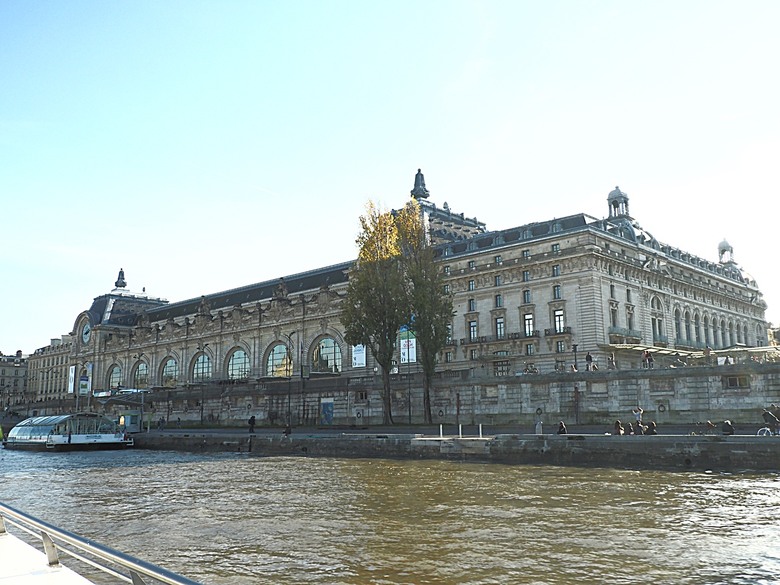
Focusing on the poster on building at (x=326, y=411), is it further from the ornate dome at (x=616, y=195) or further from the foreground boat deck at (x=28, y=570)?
the foreground boat deck at (x=28, y=570)

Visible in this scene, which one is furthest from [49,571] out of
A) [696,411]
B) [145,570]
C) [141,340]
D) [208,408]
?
[141,340]

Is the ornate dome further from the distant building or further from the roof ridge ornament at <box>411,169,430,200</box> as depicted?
the distant building

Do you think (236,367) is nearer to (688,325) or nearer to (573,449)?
(688,325)

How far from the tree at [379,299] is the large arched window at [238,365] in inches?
1950

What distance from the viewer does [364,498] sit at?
23.3 m

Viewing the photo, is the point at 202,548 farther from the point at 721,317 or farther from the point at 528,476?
the point at 721,317

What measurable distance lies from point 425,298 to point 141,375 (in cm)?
8467

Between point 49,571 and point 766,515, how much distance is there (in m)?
17.5

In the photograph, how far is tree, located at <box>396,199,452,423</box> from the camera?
5447 centimetres

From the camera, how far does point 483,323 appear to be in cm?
7975

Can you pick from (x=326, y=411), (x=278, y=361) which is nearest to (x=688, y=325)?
(x=326, y=411)

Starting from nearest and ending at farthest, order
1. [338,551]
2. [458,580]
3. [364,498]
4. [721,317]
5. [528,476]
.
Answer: [458,580] < [338,551] < [364,498] < [528,476] < [721,317]

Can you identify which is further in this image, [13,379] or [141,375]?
[13,379]

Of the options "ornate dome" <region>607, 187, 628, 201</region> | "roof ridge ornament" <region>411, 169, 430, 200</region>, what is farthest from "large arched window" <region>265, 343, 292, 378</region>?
"ornate dome" <region>607, 187, 628, 201</region>
